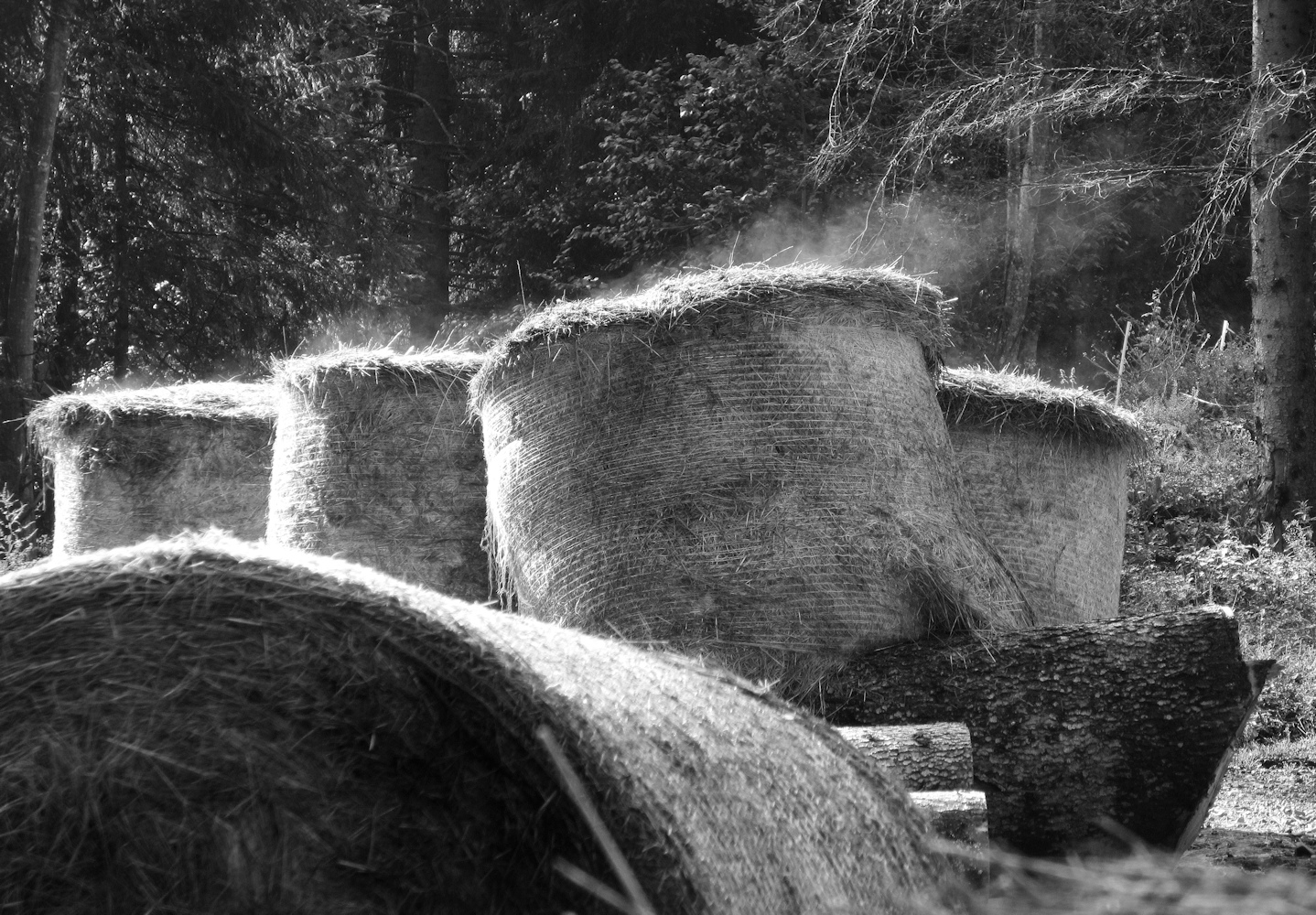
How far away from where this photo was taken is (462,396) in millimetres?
6355

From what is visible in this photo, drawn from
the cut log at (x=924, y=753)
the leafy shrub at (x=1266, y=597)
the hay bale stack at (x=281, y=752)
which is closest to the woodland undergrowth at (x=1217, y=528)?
the leafy shrub at (x=1266, y=597)

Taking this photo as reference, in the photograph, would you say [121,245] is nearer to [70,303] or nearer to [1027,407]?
[70,303]

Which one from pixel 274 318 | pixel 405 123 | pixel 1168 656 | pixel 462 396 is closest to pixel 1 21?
pixel 274 318

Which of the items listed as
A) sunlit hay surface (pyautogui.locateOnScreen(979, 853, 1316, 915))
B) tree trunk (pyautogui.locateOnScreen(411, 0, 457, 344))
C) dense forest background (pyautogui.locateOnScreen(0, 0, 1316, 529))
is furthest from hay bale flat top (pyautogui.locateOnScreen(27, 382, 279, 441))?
tree trunk (pyautogui.locateOnScreen(411, 0, 457, 344))

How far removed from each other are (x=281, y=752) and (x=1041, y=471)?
13.7 ft

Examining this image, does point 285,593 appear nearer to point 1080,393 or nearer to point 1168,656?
point 1168,656

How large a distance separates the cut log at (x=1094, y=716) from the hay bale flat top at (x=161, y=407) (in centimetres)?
377

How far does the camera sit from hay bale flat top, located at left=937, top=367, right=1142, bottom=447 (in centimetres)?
627

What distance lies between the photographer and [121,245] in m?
18.2

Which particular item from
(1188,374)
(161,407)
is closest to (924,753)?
(161,407)

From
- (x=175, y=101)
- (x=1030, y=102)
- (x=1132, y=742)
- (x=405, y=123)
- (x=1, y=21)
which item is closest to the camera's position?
(x=1132, y=742)

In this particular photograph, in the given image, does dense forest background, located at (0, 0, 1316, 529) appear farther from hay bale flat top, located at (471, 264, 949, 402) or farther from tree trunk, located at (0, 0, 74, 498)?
hay bale flat top, located at (471, 264, 949, 402)

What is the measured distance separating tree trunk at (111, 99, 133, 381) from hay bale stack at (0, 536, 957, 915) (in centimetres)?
1628

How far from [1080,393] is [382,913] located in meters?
4.39
